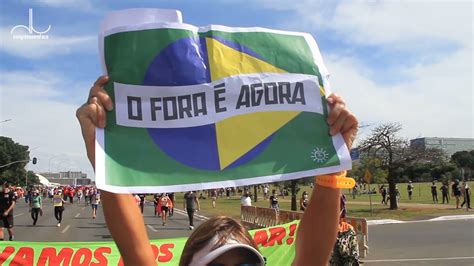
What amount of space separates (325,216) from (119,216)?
0.94 m

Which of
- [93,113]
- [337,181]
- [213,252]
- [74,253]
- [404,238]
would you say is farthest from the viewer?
[404,238]

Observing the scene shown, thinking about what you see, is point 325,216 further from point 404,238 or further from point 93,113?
point 404,238

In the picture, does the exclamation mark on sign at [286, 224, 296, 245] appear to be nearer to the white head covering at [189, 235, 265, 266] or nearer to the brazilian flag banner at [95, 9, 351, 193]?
the brazilian flag banner at [95, 9, 351, 193]

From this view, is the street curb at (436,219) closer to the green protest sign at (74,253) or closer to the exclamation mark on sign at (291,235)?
the exclamation mark on sign at (291,235)

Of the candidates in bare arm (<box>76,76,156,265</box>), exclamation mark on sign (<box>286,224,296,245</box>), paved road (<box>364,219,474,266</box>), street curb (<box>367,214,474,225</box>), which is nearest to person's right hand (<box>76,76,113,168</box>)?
bare arm (<box>76,76,156,265</box>)

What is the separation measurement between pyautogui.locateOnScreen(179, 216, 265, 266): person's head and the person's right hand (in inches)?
24.5

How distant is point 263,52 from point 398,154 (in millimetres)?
29359

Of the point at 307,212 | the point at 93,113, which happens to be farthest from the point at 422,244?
the point at 93,113

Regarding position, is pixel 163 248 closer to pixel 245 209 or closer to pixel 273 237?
pixel 273 237

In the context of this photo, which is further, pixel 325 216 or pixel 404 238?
pixel 404 238

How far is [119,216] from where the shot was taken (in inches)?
92.0

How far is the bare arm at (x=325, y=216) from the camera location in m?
2.35

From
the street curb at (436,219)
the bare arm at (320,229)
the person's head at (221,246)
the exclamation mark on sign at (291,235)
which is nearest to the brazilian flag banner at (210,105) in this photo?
the bare arm at (320,229)

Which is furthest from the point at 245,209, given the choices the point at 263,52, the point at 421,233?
the point at 263,52
